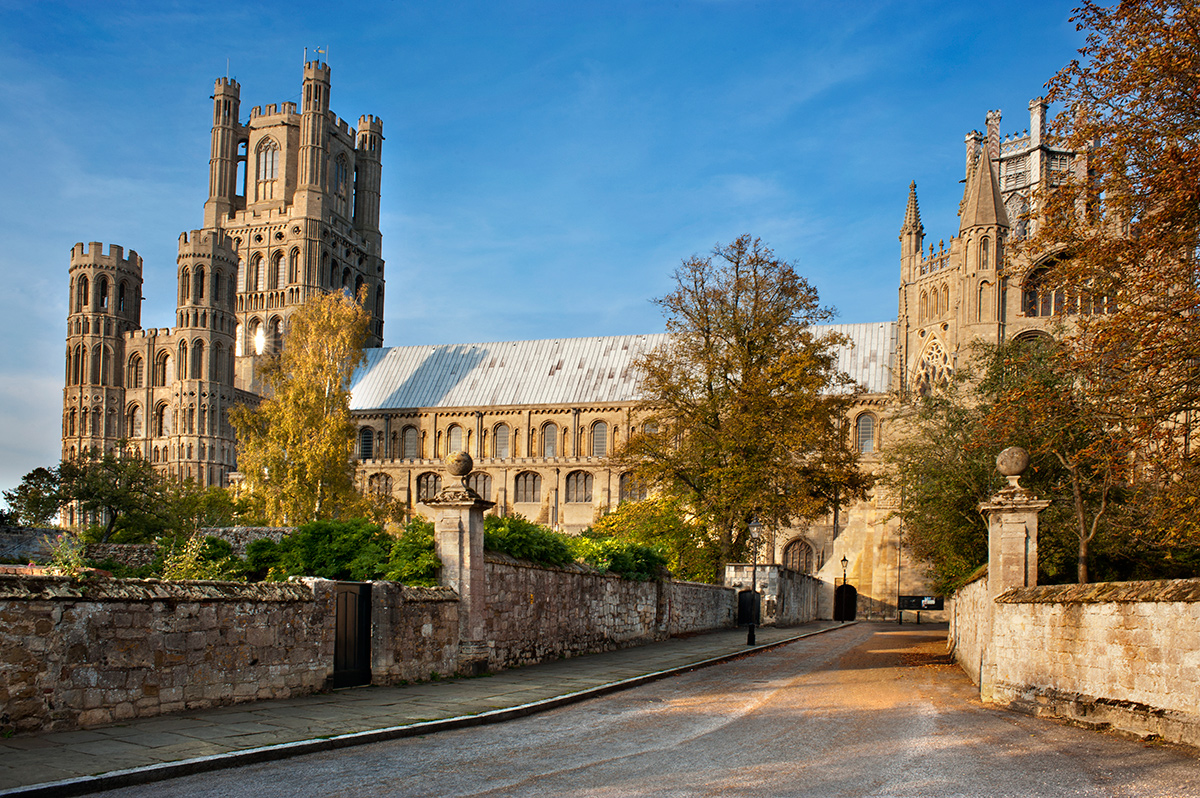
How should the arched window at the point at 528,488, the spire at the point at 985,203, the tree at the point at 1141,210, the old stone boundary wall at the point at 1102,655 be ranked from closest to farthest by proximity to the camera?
the old stone boundary wall at the point at 1102,655 → the tree at the point at 1141,210 → the spire at the point at 985,203 → the arched window at the point at 528,488

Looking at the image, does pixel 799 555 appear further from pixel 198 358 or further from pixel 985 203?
pixel 198 358

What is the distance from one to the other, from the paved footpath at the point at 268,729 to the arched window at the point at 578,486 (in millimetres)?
50976

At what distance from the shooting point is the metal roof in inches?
2635

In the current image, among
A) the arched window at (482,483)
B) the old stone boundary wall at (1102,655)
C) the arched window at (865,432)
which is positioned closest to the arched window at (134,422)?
the arched window at (482,483)

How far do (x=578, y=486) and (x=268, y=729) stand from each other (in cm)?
5825

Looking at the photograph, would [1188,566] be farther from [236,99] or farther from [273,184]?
[236,99]

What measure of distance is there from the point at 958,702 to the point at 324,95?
3505 inches

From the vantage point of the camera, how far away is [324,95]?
91.1 meters

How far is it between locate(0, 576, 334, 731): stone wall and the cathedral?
28.8m

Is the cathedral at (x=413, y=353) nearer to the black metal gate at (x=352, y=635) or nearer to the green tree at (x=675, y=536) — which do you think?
the green tree at (x=675, y=536)

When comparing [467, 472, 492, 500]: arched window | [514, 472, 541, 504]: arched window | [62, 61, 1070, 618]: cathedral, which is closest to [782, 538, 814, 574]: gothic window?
[62, 61, 1070, 618]: cathedral

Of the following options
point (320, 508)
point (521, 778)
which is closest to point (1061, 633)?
point (521, 778)

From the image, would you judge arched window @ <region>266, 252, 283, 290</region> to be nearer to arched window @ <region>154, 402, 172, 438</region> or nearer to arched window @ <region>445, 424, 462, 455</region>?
arched window @ <region>154, 402, 172, 438</region>

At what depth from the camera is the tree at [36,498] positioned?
3559 centimetres
